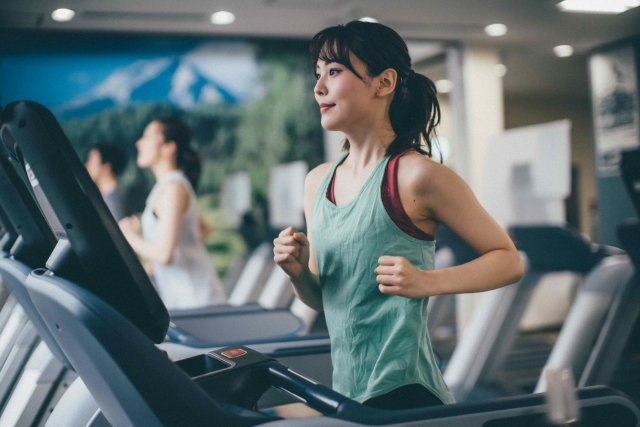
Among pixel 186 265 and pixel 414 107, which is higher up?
pixel 414 107

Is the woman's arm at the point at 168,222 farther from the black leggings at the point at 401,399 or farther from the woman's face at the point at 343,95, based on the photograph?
the black leggings at the point at 401,399

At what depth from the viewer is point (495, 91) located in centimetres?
580

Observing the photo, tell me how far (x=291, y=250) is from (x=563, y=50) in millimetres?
6175

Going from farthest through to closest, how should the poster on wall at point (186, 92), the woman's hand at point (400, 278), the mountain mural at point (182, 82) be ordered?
1. the mountain mural at point (182, 82)
2. the poster on wall at point (186, 92)
3. the woman's hand at point (400, 278)

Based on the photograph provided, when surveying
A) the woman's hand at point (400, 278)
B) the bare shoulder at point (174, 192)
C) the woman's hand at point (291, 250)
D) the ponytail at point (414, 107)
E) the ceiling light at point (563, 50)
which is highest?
the ceiling light at point (563, 50)

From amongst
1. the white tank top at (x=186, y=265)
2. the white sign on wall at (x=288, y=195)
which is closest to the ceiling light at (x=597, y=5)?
the white sign on wall at (x=288, y=195)

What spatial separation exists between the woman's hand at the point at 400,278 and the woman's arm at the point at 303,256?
194mm

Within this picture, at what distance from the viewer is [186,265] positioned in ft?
8.34

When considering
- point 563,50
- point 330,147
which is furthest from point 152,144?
point 563,50

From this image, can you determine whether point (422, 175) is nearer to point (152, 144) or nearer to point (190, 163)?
point (152, 144)

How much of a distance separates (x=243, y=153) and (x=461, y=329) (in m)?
2.54

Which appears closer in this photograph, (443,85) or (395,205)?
(395,205)

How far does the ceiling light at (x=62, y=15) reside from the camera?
15.1ft

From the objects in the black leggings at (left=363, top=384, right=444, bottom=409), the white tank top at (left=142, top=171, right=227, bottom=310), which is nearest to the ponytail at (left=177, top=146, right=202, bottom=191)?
the white tank top at (left=142, top=171, right=227, bottom=310)
